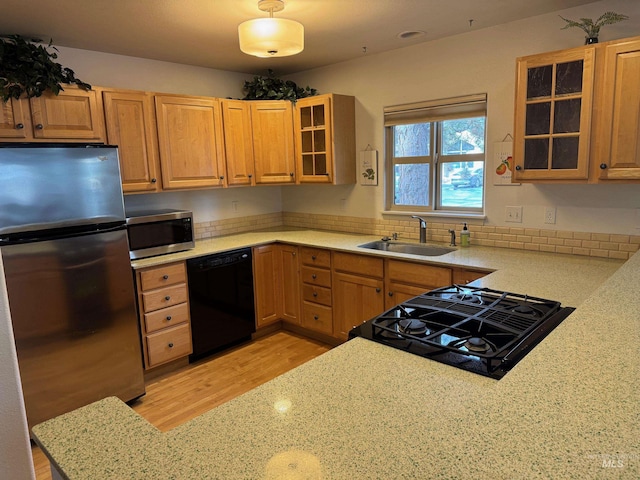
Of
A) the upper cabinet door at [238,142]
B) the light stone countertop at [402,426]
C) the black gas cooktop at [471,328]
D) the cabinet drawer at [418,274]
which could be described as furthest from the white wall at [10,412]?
the upper cabinet door at [238,142]

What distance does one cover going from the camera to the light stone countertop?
80 centimetres

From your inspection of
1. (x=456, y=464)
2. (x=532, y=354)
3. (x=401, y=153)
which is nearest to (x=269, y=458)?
(x=456, y=464)

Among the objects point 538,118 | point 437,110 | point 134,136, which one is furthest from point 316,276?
point 538,118

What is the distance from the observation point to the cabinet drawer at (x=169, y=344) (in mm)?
3225

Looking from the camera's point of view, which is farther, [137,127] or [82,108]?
[137,127]

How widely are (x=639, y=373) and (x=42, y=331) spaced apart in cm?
284

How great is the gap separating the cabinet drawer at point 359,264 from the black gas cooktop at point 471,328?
1375 millimetres

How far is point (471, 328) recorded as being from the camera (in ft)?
5.10

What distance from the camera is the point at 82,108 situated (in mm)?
2977

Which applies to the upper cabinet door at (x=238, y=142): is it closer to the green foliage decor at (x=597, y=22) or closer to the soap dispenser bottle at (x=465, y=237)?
the soap dispenser bottle at (x=465, y=237)

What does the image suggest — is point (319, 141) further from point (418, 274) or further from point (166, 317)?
point (166, 317)

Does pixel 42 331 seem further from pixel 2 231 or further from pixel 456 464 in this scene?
pixel 456 464

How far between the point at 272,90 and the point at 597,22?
263 cm

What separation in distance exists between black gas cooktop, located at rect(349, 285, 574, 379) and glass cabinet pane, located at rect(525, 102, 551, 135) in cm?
126
